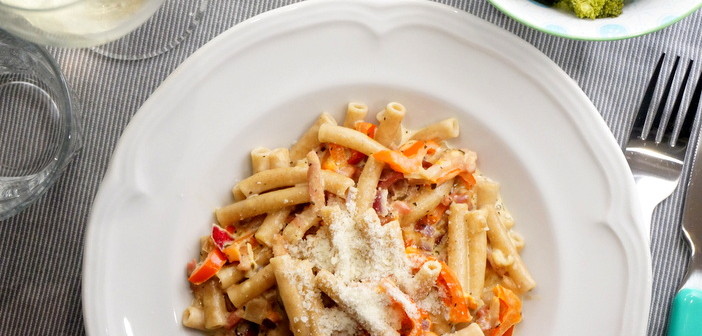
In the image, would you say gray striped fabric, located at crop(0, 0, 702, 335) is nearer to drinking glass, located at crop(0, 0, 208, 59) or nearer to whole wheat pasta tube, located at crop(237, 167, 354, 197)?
drinking glass, located at crop(0, 0, 208, 59)

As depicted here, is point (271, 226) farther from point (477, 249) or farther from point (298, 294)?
point (477, 249)

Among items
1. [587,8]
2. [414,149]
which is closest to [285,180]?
[414,149]

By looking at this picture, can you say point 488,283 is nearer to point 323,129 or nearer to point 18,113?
point 323,129

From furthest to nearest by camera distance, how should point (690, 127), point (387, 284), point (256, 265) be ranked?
point (690, 127)
point (256, 265)
point (387, 284)

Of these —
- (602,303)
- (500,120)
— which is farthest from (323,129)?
(602,303)

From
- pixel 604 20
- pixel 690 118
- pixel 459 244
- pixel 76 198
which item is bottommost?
pixel 76 198

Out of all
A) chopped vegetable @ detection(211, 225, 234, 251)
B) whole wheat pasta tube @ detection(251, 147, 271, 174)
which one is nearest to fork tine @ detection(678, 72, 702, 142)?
whole wheat pasta tube @ detection(251, 147, 271, 174)
